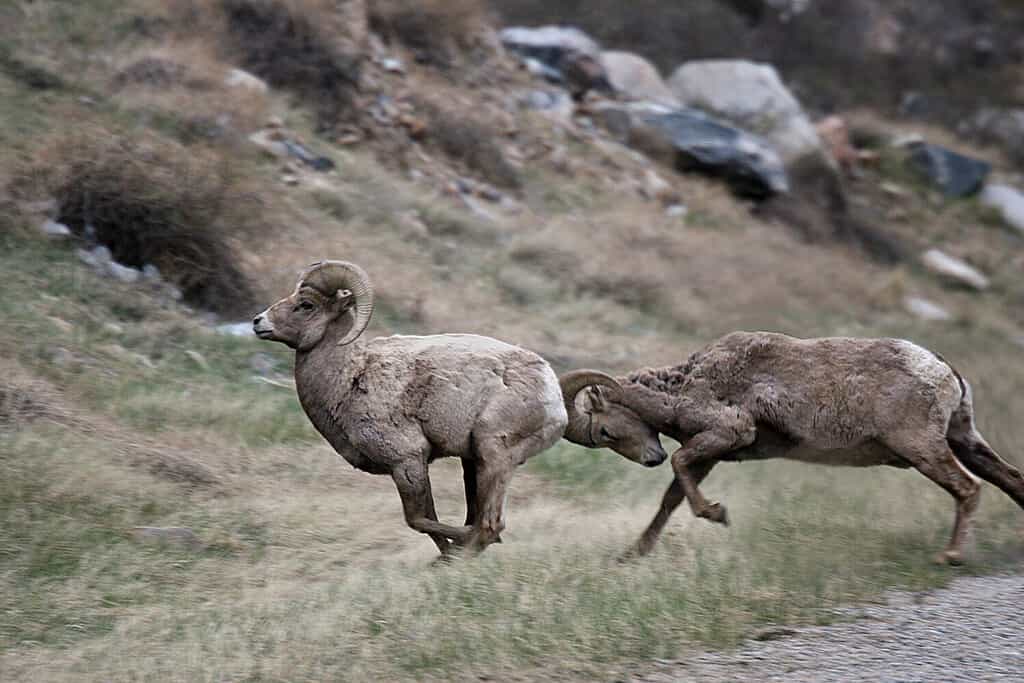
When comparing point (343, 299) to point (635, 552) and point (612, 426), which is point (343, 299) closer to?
point (612, 426)

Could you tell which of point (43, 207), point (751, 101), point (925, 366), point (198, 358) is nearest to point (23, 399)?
point (198, 358)

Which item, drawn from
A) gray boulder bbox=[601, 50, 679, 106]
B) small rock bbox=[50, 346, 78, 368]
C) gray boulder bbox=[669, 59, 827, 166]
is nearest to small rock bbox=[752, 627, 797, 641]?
small rock bbox=[50, 346, 78, 368]

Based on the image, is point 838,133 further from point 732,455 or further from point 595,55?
point 732,455

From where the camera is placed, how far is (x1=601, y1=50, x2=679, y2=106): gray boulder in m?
28.0

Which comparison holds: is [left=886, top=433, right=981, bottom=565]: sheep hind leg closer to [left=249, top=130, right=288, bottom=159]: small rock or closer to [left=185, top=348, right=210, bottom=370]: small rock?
[left=185, top=348, right=210, bottom=370]: small rock

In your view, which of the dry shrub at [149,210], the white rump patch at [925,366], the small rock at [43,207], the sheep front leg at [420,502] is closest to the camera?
the sheep front leg at [420,502]

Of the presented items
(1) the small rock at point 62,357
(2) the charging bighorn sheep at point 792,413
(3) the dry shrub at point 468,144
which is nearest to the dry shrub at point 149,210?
(1) the small rock at point 62,357

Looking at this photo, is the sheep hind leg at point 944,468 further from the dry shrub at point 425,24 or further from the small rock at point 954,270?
the small rock at point 954,270

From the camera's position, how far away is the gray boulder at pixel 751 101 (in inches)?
1094

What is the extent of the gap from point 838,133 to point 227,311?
20.5 m

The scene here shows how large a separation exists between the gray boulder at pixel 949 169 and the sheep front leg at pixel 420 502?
82.9 ft

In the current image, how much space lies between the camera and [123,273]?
1396 cm

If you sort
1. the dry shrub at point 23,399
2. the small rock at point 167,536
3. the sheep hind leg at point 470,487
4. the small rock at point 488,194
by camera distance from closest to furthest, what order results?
the sheep hind leg at point 470,487 < the small rock at point 167,536 < the dry shrub at point 23,399 < the small rock at point 488,194

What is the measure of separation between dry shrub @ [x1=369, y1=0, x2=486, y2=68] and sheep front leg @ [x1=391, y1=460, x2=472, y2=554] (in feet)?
54.6
